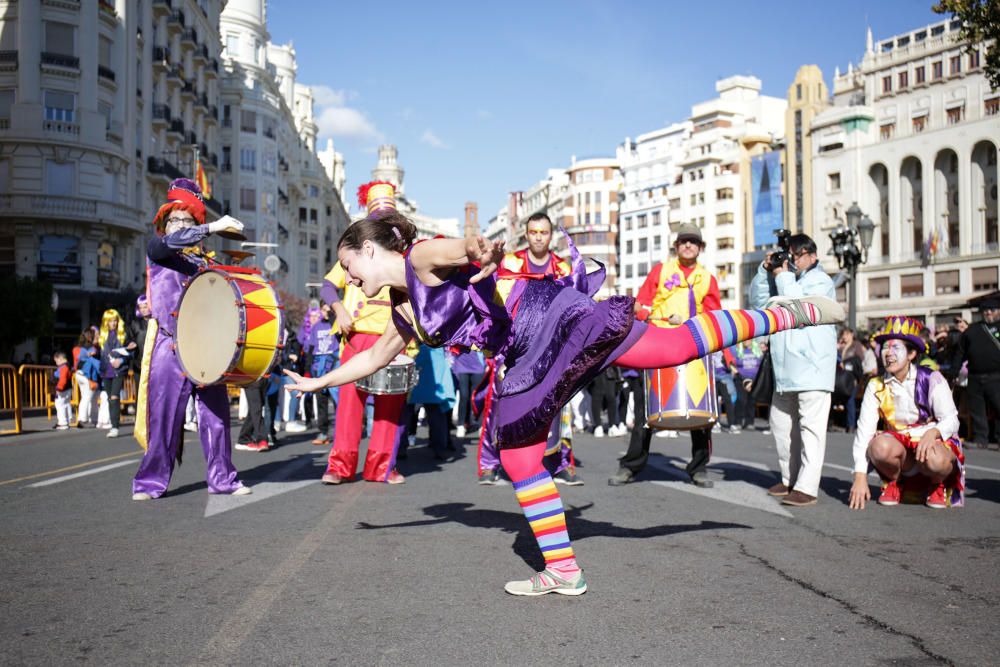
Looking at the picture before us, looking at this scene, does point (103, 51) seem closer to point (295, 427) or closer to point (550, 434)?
point (295, 427)

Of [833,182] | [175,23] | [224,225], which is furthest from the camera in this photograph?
[833,182]

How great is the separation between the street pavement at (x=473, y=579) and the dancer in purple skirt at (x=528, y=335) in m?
0.45

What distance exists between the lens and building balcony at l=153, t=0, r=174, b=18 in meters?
50.2

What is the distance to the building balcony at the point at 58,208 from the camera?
137ft

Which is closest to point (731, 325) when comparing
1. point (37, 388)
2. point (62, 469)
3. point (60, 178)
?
point (62, 469)

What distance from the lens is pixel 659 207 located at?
112 m

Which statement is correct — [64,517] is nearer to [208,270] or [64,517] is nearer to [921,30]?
[208,270]

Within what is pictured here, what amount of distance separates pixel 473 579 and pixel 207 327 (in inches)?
131

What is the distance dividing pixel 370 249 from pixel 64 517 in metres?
3.09

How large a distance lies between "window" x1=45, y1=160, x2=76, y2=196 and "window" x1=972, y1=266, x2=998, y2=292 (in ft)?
182

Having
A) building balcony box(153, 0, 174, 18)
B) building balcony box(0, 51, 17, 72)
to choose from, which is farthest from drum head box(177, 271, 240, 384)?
building balcony box(153, 0, 174, 18)

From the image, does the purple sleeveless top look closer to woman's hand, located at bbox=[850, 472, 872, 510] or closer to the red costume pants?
woman's hand, located at bbox=[850, 472, 872, 510]

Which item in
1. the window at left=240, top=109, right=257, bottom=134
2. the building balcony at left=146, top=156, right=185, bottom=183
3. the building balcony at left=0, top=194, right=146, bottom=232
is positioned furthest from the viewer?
the window at left=240, top=109, right=257, bottom=134

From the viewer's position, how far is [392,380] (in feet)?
27.5
